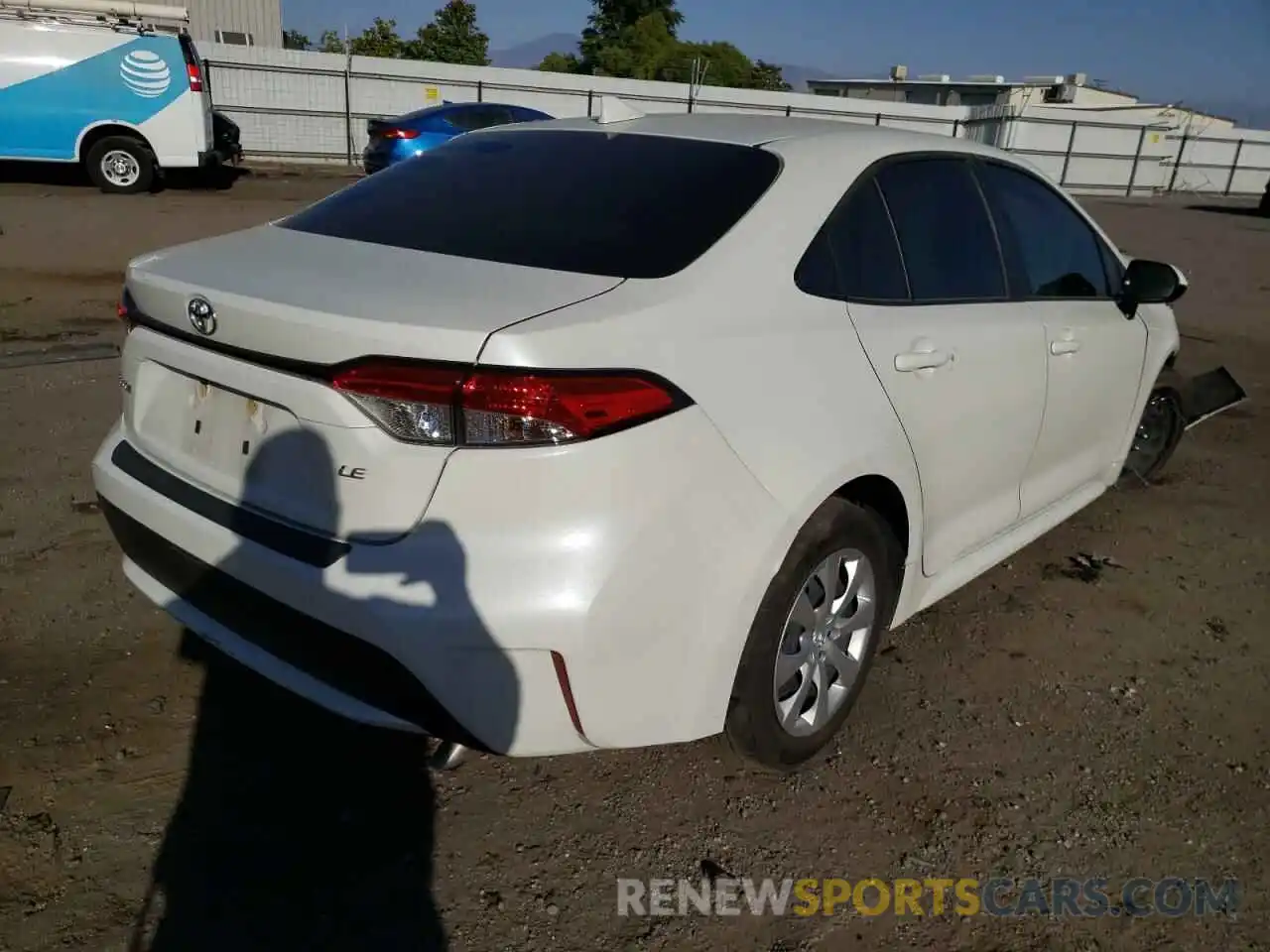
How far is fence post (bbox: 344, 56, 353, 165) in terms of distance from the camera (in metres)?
21.2

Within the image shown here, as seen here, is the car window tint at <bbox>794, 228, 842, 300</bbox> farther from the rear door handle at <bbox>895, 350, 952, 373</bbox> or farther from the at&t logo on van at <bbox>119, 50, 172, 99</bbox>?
the at&t logo on van at <bbox>119, 50, 172, 99</bbox>

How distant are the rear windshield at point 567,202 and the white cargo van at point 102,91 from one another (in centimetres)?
1308

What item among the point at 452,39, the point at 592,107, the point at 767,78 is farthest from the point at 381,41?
the point at 767,78

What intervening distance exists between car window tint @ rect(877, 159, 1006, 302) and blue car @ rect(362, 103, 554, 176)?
13163 mm

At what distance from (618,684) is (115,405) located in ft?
14.0

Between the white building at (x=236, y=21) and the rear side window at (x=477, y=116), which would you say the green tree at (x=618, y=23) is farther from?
the rear side window at (x=477, y=116)

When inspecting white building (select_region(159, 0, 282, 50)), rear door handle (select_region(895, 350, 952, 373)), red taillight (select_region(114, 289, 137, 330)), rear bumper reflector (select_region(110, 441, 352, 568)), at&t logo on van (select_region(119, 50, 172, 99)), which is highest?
white building (select_region(159, 0, 282, 50))

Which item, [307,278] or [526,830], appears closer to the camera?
[307,278]

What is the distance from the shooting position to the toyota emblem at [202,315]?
2.16m

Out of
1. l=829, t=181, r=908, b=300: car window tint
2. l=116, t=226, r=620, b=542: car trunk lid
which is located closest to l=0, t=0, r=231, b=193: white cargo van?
l=116, t=226, r=620, b=542: car trunk lid

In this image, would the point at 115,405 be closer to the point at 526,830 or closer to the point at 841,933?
the point at 526,830

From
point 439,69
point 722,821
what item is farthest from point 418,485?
point 439,69

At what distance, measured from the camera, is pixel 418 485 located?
6.28 feet

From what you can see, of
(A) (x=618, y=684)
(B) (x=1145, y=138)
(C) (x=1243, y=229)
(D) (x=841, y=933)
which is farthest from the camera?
(B) (x=1145, y=138)
